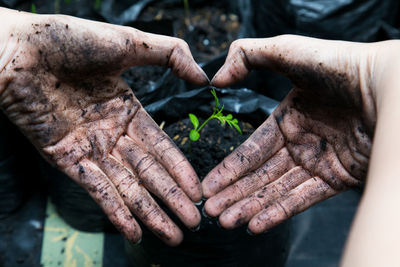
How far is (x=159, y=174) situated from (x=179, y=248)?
33cm

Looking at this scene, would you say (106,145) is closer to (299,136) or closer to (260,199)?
(260,199)

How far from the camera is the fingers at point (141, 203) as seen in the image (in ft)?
3.86

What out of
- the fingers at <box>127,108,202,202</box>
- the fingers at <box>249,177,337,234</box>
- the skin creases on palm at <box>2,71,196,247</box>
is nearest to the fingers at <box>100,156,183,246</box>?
the skin creases on palm at <box>2,71,196,247</box>

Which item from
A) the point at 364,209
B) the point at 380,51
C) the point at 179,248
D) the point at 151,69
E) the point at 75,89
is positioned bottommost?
the point at 179,248

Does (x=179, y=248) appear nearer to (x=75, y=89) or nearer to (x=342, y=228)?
(x=75, y=89)

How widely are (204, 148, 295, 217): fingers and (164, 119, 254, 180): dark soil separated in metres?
0.17

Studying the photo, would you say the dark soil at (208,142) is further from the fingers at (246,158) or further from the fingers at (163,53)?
the fingers at (163,53)

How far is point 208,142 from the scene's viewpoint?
1.56 metres

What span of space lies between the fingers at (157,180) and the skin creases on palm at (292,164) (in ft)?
0.29

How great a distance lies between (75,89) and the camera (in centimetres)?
132

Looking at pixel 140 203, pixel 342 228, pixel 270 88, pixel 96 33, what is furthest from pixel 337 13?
pixel 140 203

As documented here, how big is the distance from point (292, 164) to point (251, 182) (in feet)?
0.61

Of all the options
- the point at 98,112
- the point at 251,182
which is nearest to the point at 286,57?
the point at 251,182

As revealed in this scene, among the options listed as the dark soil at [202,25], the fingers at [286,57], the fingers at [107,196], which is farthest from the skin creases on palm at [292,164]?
the dark soil at [202,25]
